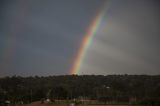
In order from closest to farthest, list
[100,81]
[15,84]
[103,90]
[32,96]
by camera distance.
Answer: [32,96] < [103,90] < [15,84] < [100,81]

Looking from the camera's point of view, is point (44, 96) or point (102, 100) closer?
point (102, 100)

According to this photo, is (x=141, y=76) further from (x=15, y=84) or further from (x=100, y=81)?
(x=15, y=84)

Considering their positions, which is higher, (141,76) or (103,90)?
(141,76)

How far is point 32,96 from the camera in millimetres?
73250

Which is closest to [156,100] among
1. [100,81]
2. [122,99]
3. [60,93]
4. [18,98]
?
[122,99]

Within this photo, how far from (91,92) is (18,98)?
2120 centimetres

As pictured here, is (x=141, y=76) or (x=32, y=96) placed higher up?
(x=141, y=76)

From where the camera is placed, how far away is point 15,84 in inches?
4040

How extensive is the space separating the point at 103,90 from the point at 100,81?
3248 centimetres

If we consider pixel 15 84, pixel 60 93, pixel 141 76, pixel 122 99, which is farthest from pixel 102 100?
pixel 141 76

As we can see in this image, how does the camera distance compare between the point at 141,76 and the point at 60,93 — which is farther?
the point at 141,76

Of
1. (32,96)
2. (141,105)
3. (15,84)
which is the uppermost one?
(15,84)

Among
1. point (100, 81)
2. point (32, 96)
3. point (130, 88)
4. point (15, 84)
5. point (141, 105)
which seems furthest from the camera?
point (100, 81)

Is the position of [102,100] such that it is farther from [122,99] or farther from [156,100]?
[156,100]
